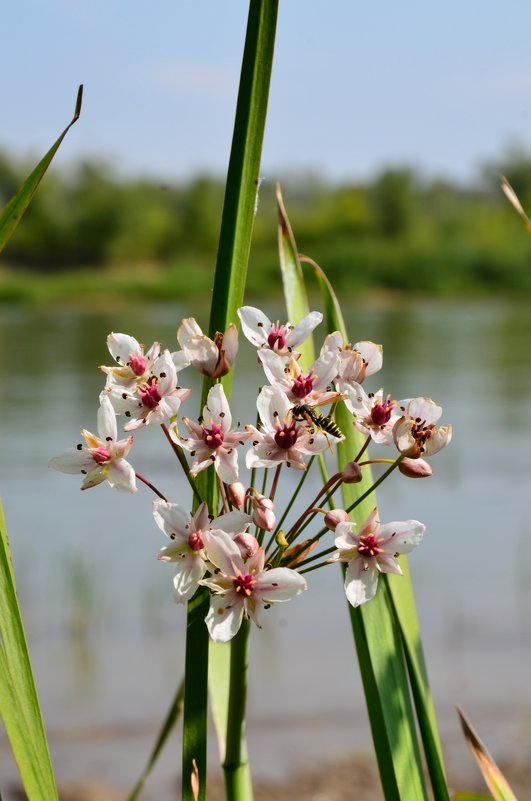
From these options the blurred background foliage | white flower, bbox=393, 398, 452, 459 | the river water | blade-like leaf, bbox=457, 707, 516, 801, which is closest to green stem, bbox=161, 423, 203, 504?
white flower, bbox=393, 398, 452, 459

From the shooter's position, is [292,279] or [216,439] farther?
[292,279]

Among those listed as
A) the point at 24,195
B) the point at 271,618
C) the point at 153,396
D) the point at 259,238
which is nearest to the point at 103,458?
the point at 153,396

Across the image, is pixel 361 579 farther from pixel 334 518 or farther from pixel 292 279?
pixel 292 279

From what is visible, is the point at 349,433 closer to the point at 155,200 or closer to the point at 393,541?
the point at 393,541

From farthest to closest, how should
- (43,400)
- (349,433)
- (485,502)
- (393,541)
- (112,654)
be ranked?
(43,400)
(485,502)
(112,654)
(349,433)
(393,541)

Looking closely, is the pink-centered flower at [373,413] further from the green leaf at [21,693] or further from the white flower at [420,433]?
the green leaf at [21,693]

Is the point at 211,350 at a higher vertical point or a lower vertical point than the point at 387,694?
higher

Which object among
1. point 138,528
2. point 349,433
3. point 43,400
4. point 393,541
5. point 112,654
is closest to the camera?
point 393,541

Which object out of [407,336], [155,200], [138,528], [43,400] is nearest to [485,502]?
[138,528]
